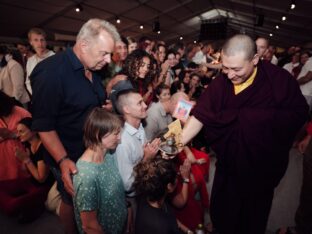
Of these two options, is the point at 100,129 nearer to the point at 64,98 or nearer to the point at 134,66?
the point at 64,98

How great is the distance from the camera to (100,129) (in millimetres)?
1395

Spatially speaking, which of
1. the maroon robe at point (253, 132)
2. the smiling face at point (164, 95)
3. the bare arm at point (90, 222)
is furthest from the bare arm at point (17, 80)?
the maroon robe at point (253, 132)

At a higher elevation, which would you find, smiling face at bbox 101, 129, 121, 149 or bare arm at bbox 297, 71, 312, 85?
bare arm at bbox 297, 71, 312, 85

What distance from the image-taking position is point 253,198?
1740 millimetres

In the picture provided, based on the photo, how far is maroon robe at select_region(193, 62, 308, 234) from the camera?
149 cm

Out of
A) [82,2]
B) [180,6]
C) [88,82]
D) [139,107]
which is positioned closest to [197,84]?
[139,107]

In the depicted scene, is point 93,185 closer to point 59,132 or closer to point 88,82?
point 59,132

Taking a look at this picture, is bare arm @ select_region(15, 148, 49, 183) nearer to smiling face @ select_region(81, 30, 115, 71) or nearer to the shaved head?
smiling face @ select_region(81, 30, 115, 71)

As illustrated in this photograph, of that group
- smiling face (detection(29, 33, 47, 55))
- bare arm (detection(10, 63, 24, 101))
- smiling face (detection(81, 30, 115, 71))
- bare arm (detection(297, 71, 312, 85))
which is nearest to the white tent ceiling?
bare arm (detection(10, 63, 24, 101))

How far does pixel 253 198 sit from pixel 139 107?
117 centimetres

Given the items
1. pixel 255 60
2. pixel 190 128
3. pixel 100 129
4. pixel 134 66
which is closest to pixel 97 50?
pixel 100 129

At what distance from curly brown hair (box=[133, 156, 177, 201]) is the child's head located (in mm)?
324

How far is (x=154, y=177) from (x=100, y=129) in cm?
49

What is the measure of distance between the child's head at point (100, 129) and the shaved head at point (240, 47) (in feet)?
2.89
